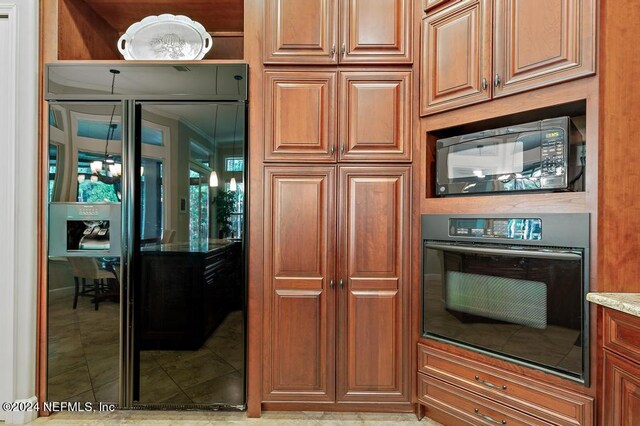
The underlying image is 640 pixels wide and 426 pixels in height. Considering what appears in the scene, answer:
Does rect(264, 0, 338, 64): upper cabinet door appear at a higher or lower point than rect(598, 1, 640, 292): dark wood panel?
higher

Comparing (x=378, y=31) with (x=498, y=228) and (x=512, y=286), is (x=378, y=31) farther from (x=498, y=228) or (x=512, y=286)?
(x=512, y=286)

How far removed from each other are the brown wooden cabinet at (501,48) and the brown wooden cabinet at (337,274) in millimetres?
492

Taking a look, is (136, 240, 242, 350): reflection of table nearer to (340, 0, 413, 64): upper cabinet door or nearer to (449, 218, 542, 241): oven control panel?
(449, 218, 542, 241): oven control panel

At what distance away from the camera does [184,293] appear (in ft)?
5.81

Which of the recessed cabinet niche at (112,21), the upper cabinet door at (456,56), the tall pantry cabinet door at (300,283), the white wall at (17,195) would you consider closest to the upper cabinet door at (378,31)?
the upper cabinet door at (456,56)

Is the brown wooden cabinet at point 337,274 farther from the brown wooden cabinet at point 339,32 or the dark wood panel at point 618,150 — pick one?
the dark wood panel at point 618,150

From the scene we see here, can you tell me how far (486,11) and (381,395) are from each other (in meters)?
2.07

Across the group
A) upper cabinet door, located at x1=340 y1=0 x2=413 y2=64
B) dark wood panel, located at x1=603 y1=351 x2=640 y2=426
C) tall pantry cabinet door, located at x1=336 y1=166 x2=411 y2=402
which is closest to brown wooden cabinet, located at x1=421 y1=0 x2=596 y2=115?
upper cabinet door, located at x1=340 y1=0 x2=413 y2=64

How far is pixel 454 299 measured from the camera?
1655mm

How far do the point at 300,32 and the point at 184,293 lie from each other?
1599 millimetres

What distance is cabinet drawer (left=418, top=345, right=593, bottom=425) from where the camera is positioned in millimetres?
1329

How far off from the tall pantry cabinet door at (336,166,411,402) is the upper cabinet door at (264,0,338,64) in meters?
0.67

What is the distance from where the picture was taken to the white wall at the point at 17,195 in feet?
5.82

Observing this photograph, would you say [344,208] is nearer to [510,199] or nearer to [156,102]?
[510,199]
